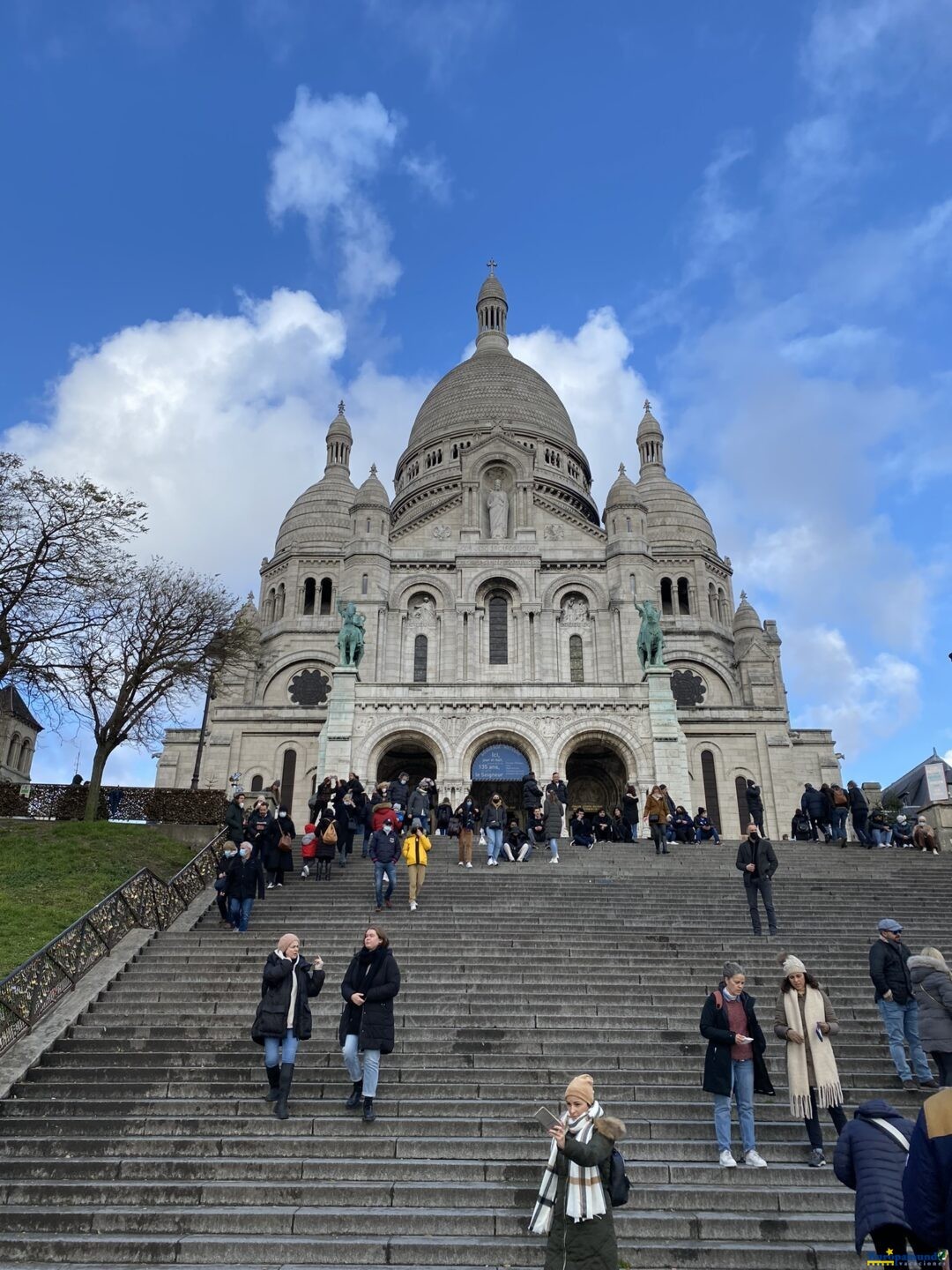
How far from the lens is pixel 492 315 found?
67875 mm

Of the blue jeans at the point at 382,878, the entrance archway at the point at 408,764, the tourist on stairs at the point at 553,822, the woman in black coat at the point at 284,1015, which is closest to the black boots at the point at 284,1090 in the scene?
the woman in black coat at the point at 284,1015

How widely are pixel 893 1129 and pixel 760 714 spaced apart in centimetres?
3461

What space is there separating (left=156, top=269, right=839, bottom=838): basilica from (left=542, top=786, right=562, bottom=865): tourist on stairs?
329 inches

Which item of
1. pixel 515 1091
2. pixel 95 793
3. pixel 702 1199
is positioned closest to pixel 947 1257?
pixel 702 1199

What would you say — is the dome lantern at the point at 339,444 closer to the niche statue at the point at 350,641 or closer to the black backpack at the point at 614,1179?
the niche statue at the point at 350,641

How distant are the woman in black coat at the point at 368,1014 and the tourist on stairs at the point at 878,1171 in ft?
14.3

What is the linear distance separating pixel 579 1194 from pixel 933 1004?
476 centimetres

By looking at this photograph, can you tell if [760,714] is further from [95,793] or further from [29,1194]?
[29,1194]

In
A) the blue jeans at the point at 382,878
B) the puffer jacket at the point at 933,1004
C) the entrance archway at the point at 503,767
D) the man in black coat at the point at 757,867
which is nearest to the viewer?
the puffer jacket at the point at 933,1004

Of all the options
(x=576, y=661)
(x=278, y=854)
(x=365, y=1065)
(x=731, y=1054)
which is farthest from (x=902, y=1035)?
(x=576, y=661)

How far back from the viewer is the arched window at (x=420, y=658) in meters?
36.4

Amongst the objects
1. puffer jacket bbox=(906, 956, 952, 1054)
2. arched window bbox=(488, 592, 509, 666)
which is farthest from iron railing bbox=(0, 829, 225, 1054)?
arched window bbox=(488, 592, 509, 666)

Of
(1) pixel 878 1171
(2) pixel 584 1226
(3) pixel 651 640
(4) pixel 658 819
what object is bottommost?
(2) pixel 584 1226

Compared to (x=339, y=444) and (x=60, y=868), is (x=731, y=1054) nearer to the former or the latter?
(x=60, y=868)
